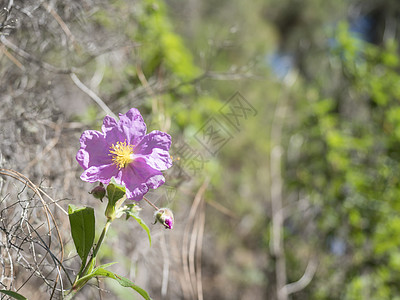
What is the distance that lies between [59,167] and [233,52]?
15.1ft

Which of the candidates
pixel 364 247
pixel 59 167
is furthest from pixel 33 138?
pixel 364 247

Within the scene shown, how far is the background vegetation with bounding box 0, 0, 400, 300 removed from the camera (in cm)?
112

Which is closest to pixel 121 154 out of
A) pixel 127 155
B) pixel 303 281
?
pixel 127 155

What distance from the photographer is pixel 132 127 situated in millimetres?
646

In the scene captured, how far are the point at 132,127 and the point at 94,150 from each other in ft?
0.23

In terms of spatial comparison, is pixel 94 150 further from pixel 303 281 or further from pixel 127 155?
pixel 303 281

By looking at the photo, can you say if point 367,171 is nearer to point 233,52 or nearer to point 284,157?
point 284,157

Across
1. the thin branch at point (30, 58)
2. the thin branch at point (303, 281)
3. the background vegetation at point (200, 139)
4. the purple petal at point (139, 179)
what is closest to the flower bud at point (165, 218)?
the purple petal at point (139, 179)

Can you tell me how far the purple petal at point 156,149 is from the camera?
0.62m

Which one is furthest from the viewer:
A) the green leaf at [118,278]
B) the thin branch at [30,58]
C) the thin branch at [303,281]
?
the thin branch at [303,281]

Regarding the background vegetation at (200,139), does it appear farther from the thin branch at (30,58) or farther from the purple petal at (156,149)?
the purple petal at (156,149)

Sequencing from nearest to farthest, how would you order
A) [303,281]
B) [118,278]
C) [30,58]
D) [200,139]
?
[118,278], [30,58], [200,139], [303,281]

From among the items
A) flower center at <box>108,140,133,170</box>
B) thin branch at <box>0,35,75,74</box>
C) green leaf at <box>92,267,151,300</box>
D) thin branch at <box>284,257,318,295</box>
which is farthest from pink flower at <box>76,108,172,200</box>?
thin branch at <box>284,257,318,295</box>

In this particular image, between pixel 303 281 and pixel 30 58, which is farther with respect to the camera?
pixel 303 281
